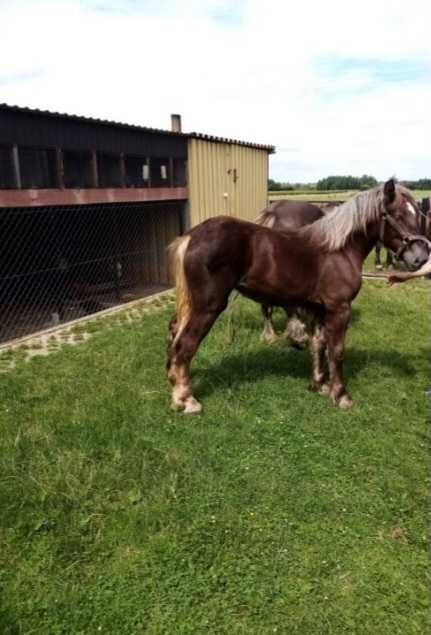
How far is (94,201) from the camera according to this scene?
7996 mm

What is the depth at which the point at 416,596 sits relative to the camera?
2326mm

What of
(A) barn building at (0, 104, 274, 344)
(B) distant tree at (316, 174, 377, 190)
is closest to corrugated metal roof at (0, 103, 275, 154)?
(A) barn building at (0, 104, 274, 344)

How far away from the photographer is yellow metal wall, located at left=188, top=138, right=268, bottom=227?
10508mm

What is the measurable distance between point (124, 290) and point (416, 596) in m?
9.67

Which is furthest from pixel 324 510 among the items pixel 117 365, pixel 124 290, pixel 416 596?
pixel 124 290

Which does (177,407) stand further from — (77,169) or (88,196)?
(77,169)

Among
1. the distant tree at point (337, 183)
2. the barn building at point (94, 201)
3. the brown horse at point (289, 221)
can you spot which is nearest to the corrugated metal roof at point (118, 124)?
the barn building at point (94, 201)

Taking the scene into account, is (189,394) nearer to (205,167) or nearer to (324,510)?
(324,510)

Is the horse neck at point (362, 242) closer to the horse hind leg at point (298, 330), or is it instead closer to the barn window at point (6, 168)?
the horse hind leg at point (298, 330)

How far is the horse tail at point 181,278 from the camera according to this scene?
4016mm

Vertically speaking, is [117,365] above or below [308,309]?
below

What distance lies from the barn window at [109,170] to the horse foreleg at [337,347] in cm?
577

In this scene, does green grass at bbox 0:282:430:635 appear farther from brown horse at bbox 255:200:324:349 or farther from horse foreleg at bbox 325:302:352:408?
brown horse at bbox 255:200:324:349

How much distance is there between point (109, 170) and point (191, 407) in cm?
599
